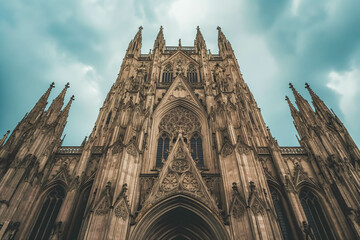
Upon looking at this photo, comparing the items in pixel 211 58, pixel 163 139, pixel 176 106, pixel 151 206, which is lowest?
pixel 151 206

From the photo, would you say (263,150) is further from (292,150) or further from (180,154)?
(180,154)

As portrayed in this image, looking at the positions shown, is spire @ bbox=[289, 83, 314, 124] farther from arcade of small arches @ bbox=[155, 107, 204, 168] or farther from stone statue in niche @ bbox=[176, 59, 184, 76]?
stone statue in niche @ bbox=[176, 59, 184, 76]

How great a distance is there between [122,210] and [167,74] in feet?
56.6

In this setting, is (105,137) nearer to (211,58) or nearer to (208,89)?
(208,89)

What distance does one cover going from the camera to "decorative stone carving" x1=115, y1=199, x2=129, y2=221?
1093 centimetres

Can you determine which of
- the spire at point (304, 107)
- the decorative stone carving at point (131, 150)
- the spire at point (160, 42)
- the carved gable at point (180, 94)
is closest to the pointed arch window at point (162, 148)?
the decorative stone carving at point (131, 150)

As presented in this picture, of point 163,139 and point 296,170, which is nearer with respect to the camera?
point 296,170

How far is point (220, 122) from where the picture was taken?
16422mm

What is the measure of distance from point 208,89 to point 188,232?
12013mm

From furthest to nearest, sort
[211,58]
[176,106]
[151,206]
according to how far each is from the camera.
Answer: [211,58]
[176,106]
[151,206]

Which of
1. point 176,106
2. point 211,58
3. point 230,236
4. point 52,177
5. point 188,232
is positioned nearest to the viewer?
point 230,236

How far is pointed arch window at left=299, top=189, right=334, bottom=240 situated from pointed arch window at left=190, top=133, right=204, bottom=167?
6.71 metres

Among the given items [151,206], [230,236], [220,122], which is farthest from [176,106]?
[230,236]

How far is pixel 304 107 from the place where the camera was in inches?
741
